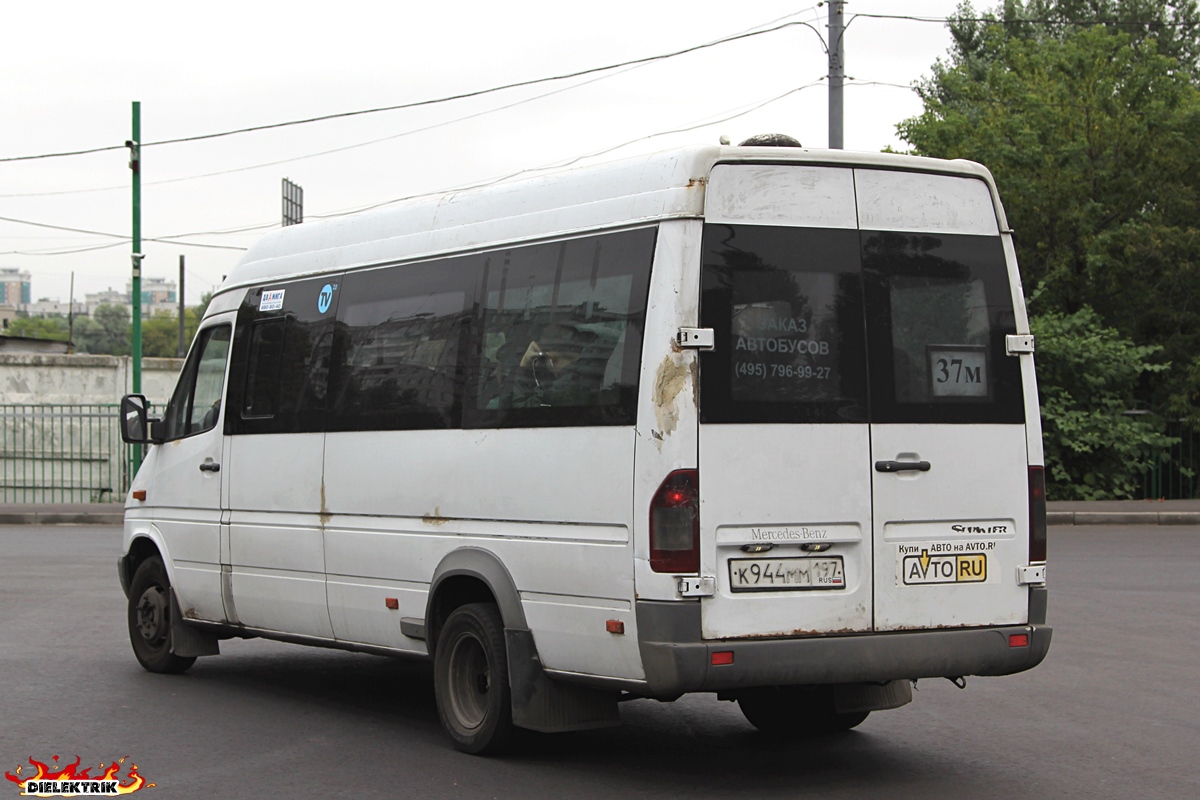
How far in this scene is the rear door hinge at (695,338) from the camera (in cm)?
605

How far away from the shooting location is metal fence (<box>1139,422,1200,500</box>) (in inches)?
953

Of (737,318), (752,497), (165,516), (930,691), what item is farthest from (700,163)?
(165,516)

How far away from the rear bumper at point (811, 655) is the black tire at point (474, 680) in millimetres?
1008

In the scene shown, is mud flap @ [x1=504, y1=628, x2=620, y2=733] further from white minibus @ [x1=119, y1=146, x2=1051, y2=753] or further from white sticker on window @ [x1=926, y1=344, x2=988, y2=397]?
white sticker on window @ [x1=926, y1=344, x2=988, y2=397]

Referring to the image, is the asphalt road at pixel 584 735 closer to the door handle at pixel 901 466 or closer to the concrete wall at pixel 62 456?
the door handle at pixel 901 466

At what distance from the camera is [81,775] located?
6582 millimetres

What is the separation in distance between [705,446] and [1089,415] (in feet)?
61.3

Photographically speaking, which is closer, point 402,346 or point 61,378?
point 402,346

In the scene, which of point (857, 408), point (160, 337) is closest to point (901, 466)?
point (857, 408)

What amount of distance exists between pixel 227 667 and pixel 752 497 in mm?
5085

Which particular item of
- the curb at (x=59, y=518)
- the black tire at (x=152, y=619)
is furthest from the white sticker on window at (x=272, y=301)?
the curb at (x=59, y=518)

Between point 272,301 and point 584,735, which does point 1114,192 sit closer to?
point 272,301

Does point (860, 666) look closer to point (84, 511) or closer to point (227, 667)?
point (227, 667)

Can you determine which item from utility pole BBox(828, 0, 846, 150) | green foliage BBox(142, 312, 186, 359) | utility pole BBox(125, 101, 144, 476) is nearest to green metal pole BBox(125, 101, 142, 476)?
utility pole BBox(125, 101, 144, 476)
